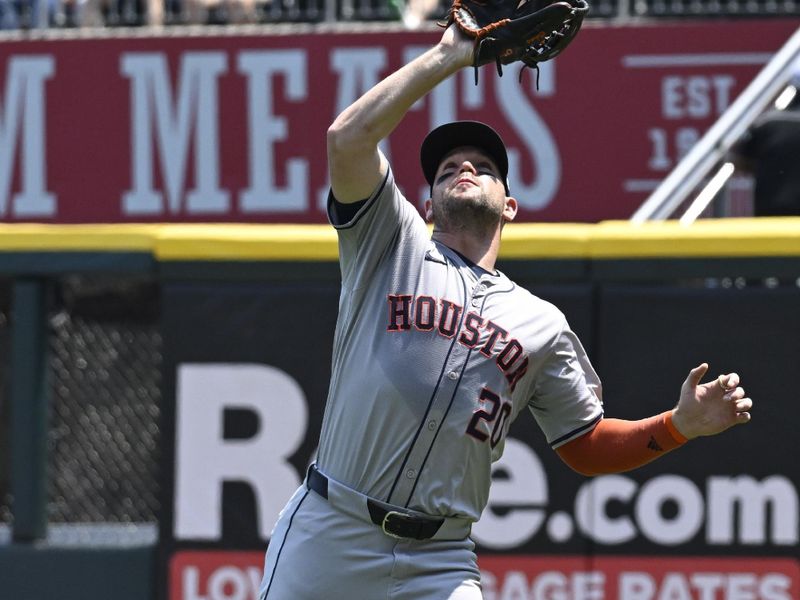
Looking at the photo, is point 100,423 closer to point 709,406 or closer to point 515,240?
point 515,240

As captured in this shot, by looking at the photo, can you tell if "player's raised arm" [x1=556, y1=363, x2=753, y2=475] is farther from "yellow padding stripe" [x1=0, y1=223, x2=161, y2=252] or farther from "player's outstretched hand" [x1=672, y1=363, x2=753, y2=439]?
"yellow padding stripe" [x1=0, y1=223, x2=161, y2=252]

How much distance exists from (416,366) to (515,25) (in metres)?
0.79

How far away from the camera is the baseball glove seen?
3.04 meters

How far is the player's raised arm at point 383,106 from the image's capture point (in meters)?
2.99

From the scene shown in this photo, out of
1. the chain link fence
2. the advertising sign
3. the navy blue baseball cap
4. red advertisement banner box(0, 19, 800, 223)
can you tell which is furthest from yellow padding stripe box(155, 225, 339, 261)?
red advertisement banner box(0, 19, 800, 223)

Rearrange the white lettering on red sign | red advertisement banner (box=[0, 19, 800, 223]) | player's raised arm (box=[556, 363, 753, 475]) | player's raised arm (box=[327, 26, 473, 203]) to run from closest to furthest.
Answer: player's raised arm (box=[327, 26, 473, 203]) < player's raised arm (box=[556, 363, 753, 475]) < red advertisement banner (box=[0, 19, 800, 223]) < the white lettering on red sign

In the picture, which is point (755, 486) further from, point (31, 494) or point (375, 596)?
point (31, 494)

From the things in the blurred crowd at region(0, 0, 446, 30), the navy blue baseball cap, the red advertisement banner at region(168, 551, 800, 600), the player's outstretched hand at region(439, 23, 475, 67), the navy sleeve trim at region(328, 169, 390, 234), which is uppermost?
the blurred crowd at region(0, 0, 446, 30)

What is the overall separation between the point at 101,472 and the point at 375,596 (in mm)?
3072

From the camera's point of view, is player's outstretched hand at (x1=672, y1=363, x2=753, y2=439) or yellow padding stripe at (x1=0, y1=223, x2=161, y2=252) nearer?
player's outstretched hand at (x1=672, y1=363, x2=753, y2=439)

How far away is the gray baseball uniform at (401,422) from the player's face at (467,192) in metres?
0.07

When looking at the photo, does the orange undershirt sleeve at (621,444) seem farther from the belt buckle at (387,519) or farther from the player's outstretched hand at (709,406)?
the belt buckle at (387,519)

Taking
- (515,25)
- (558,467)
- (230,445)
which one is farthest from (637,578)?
(515,25)

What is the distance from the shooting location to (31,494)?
5.44 m
